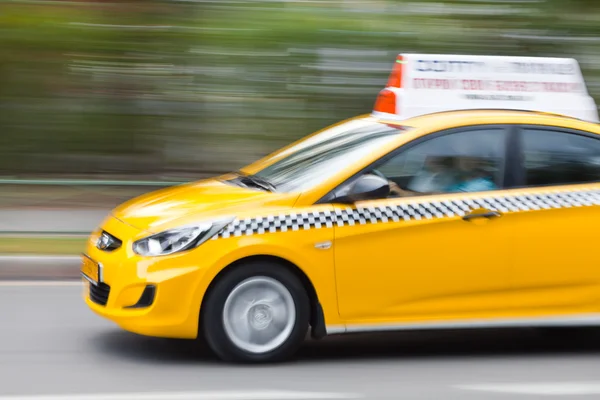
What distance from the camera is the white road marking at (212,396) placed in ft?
16.8

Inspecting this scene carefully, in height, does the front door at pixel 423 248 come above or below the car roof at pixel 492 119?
below

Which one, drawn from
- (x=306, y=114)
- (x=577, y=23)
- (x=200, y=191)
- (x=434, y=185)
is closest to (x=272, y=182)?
(x=200, y=191)

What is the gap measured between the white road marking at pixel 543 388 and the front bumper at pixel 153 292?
1.39 m

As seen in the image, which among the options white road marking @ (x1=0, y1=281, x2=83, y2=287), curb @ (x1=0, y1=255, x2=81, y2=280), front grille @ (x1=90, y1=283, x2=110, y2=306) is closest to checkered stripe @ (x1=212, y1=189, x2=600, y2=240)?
front grille @ (x1=90, y1=283, x2=110, y2=306)

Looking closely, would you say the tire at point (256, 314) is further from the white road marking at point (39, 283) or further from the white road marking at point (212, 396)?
the white road marking at point (39, 283)

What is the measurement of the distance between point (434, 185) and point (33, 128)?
7778mm

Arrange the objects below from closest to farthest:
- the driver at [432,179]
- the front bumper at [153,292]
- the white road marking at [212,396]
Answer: the white road marking at [212,396], the front bumper at [153,292], the driver at [432,179]

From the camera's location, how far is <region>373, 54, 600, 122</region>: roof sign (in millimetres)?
6324

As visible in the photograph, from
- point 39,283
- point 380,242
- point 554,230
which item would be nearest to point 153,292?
point 380,242

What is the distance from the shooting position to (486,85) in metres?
Result: 6.36

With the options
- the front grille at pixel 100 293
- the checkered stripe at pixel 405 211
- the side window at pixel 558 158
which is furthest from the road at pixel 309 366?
the side window at pixel 558 158

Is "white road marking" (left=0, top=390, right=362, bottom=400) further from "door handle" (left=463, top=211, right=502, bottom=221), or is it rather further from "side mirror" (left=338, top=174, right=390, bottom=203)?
"door handle" (left=463, top=211, right=502, bottom=221)

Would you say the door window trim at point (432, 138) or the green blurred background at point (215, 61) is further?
the green blurred background at point (215, 61)

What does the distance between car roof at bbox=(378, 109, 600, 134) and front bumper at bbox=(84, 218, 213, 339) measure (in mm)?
1516
